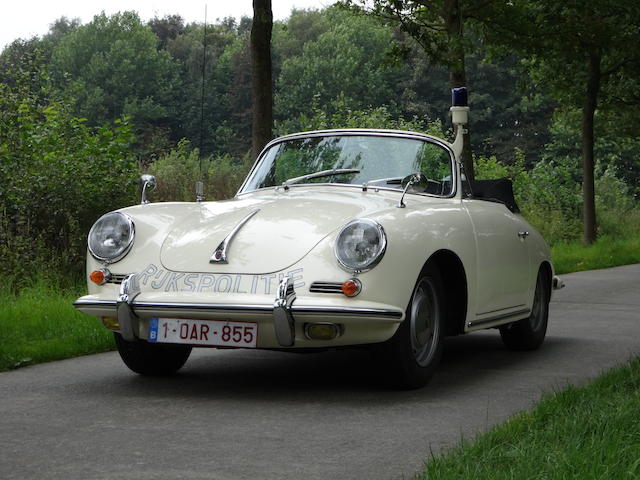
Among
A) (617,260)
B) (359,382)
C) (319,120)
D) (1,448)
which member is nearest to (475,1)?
(617,260)

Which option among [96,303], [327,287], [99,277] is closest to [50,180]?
[99,277]

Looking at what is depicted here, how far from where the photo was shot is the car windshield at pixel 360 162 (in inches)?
284

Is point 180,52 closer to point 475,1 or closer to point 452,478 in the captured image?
point 475,1

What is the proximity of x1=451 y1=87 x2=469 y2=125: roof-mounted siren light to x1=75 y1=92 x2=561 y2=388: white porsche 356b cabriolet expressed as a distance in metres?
0.31

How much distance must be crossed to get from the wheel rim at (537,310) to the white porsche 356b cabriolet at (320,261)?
2.09 feet

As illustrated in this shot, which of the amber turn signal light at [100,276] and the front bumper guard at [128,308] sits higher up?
the amber turn signal light at [100,276]

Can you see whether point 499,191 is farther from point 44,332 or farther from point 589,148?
point 589,148

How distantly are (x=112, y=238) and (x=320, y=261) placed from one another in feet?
4.23

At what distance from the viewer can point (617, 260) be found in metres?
20.7

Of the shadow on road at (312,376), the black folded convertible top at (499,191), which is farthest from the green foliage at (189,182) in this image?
the shadow on road at (312,376)

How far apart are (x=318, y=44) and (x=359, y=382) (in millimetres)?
82173

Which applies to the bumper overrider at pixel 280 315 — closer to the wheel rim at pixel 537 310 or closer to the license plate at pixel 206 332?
the license plate at pixel 206 332

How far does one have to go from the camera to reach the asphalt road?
14.5 ft

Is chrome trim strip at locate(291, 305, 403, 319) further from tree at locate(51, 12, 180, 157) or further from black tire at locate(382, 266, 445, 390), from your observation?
tree at locate(51, 12, 180, 157)
